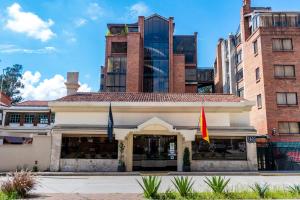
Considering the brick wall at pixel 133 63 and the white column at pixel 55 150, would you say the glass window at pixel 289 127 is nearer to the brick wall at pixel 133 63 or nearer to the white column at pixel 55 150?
the brick wall at pixel 133 63

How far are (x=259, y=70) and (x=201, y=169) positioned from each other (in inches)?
681

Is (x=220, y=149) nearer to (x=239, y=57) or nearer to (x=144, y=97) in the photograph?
(x=144, y=97)

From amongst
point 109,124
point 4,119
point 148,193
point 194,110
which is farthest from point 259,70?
point 4,119

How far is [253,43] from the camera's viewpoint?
36.8 metres

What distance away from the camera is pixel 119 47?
50.6m

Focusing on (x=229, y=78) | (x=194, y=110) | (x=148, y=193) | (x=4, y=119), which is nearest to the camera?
(x=148, y=193)

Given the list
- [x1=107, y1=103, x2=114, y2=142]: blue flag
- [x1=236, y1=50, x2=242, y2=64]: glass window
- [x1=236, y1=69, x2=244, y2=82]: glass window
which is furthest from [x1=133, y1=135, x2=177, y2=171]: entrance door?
[x1=236, y1=50, x2=242, y2=64]: glass window

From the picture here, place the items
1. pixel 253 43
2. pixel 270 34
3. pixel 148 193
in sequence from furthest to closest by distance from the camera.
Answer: pixel 253 43, pixel 270 34, pixel 148 193

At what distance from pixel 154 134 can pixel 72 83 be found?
423 inches

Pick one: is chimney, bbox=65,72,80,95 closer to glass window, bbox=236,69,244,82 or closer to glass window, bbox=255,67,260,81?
glass window, bbox=255,67,260,81

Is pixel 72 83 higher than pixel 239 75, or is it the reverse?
pixel 239 75

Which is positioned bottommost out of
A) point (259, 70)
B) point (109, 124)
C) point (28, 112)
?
point (109, 124)

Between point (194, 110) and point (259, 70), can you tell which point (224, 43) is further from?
point (194, 110)

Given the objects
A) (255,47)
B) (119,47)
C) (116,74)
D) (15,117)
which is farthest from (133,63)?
(255,47)
